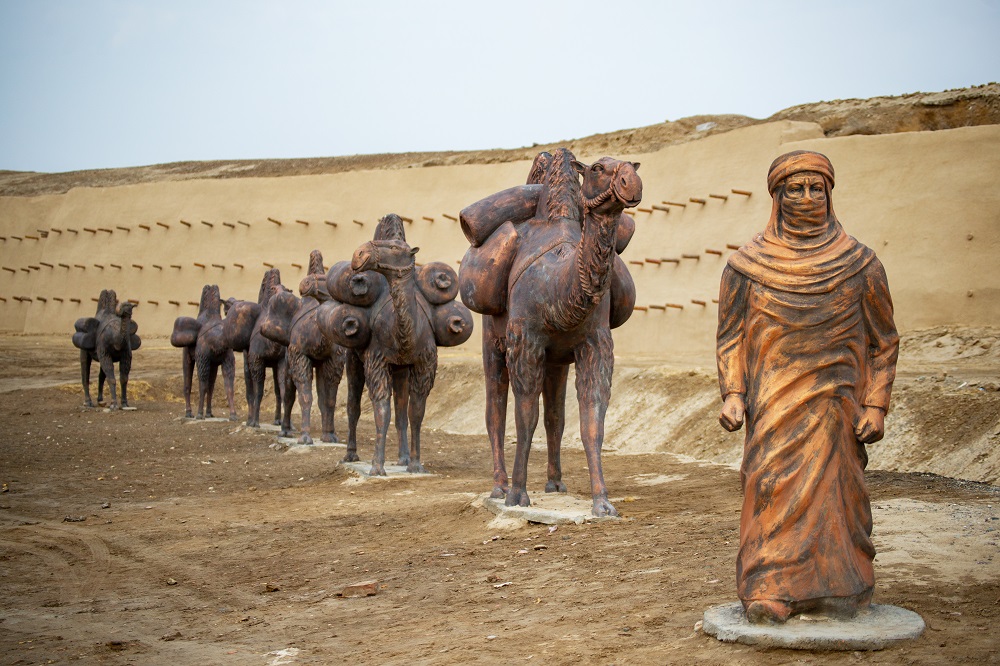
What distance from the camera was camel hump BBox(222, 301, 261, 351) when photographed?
72.2 ft

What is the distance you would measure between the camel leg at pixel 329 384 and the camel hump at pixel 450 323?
10.3 feet

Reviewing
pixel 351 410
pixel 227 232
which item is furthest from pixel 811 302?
pixel 227 232

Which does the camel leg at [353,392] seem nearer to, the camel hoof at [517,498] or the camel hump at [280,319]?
the camel hump at [280,319]

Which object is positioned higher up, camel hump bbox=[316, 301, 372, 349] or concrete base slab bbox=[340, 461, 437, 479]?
camel hump bbox=[316, 301, 372, 349]

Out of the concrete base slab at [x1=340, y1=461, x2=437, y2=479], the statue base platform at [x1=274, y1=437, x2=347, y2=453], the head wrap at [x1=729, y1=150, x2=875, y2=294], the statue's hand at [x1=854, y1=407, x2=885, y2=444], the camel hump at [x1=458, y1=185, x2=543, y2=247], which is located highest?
the camel hump at [x1=458, y1=185, x2=543, y2=247]

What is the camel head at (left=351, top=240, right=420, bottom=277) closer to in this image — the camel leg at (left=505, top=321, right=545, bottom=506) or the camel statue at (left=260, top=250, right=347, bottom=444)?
the camel statue at (left=260, top=250, right=347, bottom=444)

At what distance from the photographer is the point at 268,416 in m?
28.5

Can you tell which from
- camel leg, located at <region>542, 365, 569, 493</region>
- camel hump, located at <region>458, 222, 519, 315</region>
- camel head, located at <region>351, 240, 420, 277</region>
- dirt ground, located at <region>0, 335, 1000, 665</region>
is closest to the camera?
dirt ground, located at <region>0, 335, 1000, 665</region>

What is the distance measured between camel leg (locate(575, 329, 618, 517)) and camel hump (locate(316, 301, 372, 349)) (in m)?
5.03

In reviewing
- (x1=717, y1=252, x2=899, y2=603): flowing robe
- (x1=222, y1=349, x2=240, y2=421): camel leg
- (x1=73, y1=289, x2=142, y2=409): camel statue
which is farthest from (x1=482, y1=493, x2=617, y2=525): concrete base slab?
(x1=73, y1=289, x2=142, y2=409): camel statue

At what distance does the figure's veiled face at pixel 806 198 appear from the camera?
5922mm

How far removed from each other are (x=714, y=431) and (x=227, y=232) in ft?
116

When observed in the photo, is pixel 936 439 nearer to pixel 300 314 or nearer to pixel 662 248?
pixel 300 314

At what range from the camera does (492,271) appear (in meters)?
10.6
